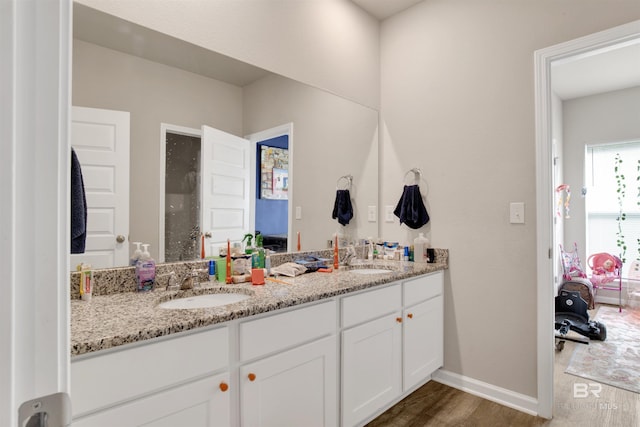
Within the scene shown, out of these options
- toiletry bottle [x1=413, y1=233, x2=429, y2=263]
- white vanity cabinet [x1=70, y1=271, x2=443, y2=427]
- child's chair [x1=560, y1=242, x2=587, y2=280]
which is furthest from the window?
white vanity cabinet [x1=70, y1=271, x2=443, y2=427]

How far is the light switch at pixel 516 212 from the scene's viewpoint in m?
2.16

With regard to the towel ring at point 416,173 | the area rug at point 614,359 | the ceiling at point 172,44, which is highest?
the ceiling at point 172,44

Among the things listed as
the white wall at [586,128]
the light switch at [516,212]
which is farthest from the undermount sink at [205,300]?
the white wall at [586,128]

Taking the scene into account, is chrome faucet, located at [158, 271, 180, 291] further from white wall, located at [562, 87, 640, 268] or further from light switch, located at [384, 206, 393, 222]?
white wall, located at [562, 87, 640, 268]

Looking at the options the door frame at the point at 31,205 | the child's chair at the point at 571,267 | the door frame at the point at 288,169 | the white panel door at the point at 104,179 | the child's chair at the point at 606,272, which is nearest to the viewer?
the door frame at the point at 31,205

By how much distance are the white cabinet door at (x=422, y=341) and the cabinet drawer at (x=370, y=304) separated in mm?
165

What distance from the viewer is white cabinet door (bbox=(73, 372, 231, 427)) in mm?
1021

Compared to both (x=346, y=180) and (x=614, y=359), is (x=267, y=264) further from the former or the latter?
(x=614, y=359)

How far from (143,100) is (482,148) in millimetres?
1966

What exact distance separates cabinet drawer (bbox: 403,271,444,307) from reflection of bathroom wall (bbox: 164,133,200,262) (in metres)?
1.20

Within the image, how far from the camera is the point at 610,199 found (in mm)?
4656

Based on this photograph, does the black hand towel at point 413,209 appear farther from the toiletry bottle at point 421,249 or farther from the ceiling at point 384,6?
the ceiling at point 384,6

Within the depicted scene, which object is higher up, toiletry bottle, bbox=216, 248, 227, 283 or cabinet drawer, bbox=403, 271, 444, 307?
toiletry bottle, bbox=216, 248, 227, 283

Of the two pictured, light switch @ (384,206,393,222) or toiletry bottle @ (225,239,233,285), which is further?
light switch @ (384,206,393,222)
